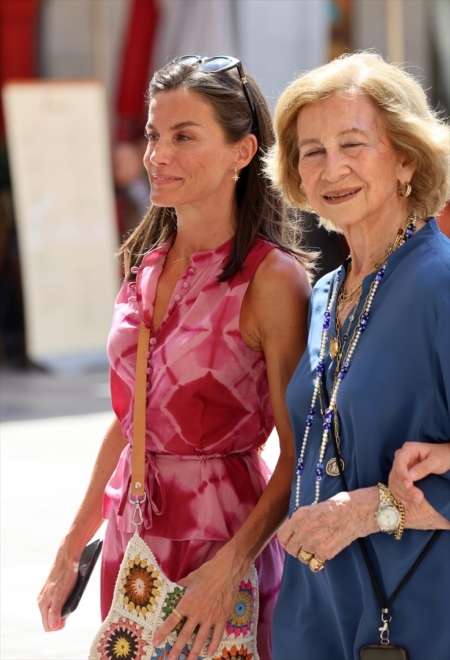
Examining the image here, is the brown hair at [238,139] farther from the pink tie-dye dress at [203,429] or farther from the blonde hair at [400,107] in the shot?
the blonde hair at [400,107]

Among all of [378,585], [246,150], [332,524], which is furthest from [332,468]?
[246,150]

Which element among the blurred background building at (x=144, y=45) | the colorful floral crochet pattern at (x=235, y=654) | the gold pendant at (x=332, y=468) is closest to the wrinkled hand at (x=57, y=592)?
the colorful floral crochet pattern at (x=235, y=654)

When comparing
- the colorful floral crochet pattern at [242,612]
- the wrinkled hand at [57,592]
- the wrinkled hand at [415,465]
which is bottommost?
the wrinkled hand at [57,592]

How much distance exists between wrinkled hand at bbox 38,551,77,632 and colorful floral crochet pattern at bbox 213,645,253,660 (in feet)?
1.77

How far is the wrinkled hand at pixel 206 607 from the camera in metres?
2.33

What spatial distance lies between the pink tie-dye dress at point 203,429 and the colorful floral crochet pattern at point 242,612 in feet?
0.38

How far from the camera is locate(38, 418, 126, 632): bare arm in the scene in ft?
9.04

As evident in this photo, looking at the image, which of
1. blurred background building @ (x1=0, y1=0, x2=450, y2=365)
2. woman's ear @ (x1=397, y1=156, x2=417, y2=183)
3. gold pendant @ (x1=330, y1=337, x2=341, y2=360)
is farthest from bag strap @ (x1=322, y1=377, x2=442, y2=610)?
blurred background building @ (x1=0, y1=0, x2=450, y2=365)

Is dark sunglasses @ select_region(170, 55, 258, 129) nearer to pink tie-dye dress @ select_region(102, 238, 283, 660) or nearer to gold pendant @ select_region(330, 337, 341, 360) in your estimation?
pink tie-dye dress @ select_region(102, 238, 283, 660)

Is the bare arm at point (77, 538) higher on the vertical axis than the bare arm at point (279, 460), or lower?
lower

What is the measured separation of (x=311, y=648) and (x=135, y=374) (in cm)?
73

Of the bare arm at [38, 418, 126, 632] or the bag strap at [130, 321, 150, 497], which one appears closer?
the bag strap at [130, 321, 150, 497]

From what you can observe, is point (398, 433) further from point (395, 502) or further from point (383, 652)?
point (383, 652)

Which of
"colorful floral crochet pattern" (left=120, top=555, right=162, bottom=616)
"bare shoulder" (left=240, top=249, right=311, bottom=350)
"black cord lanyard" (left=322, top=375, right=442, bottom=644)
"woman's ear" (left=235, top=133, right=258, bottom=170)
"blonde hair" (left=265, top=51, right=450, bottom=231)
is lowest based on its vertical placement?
"colorful floral crochet pattern" (left=120, top=555, right=162, bottom=616)
